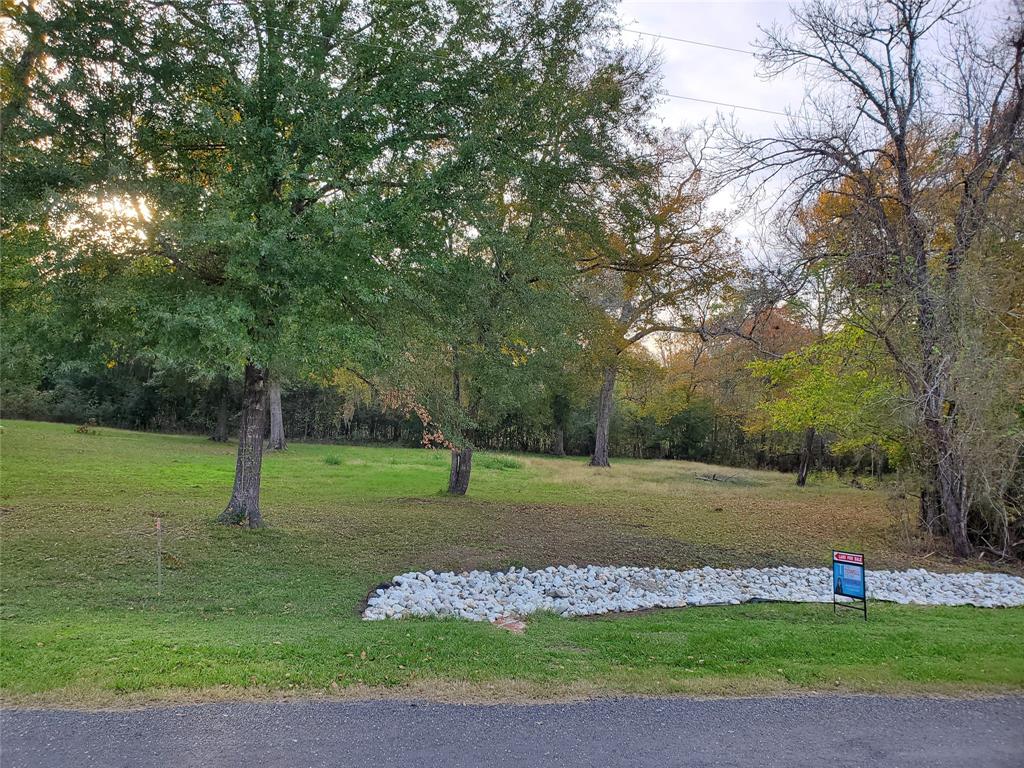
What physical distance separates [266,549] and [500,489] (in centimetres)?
980

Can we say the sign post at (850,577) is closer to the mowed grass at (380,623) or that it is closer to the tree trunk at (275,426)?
the mowed grass at (380,623)

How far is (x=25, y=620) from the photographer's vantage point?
18.1 ft

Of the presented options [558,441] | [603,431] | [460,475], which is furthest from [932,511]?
[558,441]

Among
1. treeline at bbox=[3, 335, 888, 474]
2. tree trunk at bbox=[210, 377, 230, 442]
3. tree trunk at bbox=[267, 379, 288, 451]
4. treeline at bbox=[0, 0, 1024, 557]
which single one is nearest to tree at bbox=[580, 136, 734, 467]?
treeline at bbox=[0, 0, 1024, 557]

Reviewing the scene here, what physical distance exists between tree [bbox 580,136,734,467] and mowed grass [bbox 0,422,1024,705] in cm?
572

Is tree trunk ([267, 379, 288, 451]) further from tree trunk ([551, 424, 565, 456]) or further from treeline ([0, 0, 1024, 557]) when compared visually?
tree trunk ([551, 424, 565, 456])

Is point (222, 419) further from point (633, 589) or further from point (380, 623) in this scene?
point (380, 623)

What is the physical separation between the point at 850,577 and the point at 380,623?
16.6 ft

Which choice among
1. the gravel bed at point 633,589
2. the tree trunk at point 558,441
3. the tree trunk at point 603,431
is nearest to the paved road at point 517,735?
the gravel bed at point 633,589

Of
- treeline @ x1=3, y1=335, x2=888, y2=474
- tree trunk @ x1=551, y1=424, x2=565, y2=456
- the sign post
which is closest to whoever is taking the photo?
the sign post

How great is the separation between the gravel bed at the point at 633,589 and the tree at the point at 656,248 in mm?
6296

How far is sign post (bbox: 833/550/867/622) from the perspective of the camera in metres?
6.63

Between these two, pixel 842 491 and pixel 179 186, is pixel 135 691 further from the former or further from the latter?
pixel 842 491

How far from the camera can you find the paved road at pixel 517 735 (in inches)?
133
